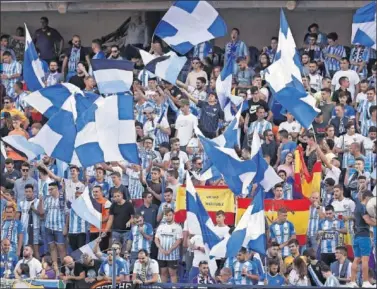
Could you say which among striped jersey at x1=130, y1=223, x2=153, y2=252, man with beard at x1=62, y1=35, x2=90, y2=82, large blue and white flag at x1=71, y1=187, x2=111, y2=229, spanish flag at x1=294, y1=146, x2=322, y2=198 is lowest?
striped jersey at x1=130, y1=223, x2=153, y2=252

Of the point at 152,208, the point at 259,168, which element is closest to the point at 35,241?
Answer: the point at 152,208

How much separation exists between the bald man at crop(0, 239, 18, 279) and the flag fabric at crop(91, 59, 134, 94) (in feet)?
9.36

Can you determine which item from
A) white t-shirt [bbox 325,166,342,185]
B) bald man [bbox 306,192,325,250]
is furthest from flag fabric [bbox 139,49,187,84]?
bald man [bbox 306,192,325,250]

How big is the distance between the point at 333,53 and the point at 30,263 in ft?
26.0

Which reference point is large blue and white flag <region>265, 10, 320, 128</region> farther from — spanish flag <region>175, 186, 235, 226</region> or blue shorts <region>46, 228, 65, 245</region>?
blue shorts <region>46, 228, 65, 245</region>

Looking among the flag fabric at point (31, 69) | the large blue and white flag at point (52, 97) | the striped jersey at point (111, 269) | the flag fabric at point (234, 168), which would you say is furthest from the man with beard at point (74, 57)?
the striped jersey at point (111, 269)

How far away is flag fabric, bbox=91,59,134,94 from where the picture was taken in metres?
27.5

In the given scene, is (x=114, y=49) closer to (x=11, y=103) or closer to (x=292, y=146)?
(x=11, y=103)

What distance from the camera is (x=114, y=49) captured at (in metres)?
32.9

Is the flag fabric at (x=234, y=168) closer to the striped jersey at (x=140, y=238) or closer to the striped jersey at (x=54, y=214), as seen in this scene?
the striped jersey at (x=140, y=238)

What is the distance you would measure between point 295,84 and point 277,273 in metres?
3.56

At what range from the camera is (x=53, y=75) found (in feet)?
109

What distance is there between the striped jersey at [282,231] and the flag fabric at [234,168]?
2.35ft

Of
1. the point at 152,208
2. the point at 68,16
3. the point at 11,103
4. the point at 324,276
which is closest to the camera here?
the point at 324,276
